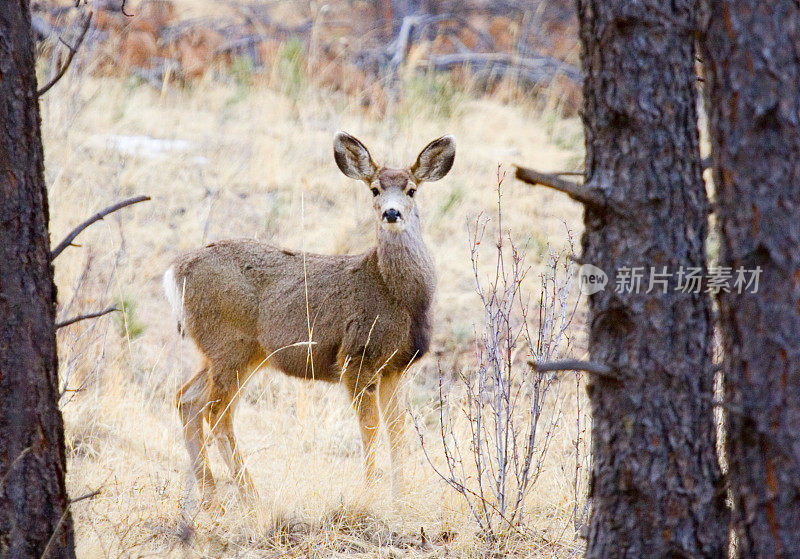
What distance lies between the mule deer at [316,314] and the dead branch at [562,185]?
2629 millimetres

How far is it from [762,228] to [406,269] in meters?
3.17

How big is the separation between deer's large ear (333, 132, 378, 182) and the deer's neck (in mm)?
449

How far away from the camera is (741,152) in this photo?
231cm

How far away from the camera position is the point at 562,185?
8.14 ft

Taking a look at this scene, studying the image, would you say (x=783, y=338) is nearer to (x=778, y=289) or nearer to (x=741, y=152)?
(x=778, y=289)

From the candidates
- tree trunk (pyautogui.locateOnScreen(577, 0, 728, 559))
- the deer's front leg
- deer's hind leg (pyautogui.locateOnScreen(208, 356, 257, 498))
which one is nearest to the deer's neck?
the deer's front leg

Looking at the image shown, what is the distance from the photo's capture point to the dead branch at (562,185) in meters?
2.44

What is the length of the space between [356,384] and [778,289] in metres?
3.20

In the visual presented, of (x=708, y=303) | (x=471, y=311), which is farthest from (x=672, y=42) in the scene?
(x=471, y=311)

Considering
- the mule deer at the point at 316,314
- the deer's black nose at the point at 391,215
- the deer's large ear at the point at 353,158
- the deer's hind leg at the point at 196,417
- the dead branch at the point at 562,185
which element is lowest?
the deer's hind leg at the point at 196,417

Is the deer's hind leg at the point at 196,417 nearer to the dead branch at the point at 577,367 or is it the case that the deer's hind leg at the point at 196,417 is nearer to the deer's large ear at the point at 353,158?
the deer's large ear at the point at 353,158

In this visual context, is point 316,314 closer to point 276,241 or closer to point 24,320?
point 24,320

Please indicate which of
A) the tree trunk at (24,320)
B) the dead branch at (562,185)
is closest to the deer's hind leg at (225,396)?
the tree trunk at (24,320)

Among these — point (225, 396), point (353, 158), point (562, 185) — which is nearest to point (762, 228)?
point (562, 185)
